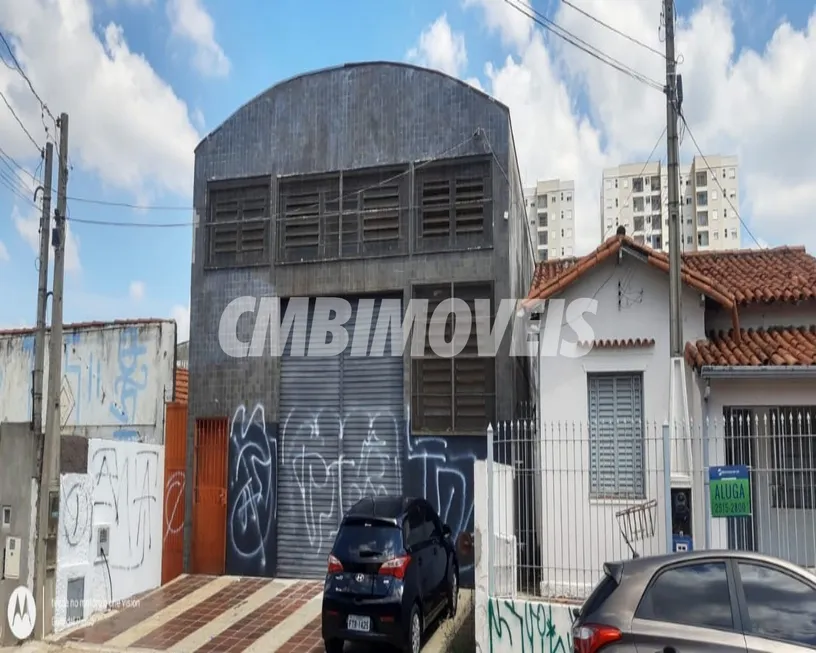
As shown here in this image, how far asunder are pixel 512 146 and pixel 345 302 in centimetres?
388

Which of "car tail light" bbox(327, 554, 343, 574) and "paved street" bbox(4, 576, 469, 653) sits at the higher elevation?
"car tail light" bbox(327, 554, 343, 574)

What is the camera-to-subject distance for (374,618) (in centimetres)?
766

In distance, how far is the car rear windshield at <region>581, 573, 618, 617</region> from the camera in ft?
16.6

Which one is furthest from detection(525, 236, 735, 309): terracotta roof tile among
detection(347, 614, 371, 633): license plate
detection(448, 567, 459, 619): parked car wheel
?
detection(347, 614, 371, 633): license plate

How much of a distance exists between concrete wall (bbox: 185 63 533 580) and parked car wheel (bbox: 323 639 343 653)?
11.3 feet

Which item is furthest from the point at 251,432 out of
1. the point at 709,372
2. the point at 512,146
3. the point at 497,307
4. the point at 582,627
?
the point at 582,627

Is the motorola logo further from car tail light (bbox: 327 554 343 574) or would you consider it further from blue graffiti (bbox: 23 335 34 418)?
blue graffiti (bbox: 23 335 34 418)

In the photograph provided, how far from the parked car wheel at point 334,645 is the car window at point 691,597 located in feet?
13.8

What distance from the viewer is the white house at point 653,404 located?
909 cm

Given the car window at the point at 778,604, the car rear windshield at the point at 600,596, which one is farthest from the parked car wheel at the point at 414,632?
the car window at the point at 778,604

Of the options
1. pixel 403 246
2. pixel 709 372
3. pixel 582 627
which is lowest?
pixel 582 627

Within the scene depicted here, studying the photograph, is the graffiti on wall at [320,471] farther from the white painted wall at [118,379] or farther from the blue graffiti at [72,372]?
the blue graffiti at [72,372]

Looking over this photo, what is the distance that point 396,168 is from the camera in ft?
39.9

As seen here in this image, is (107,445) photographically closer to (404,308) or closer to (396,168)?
(404,308)
